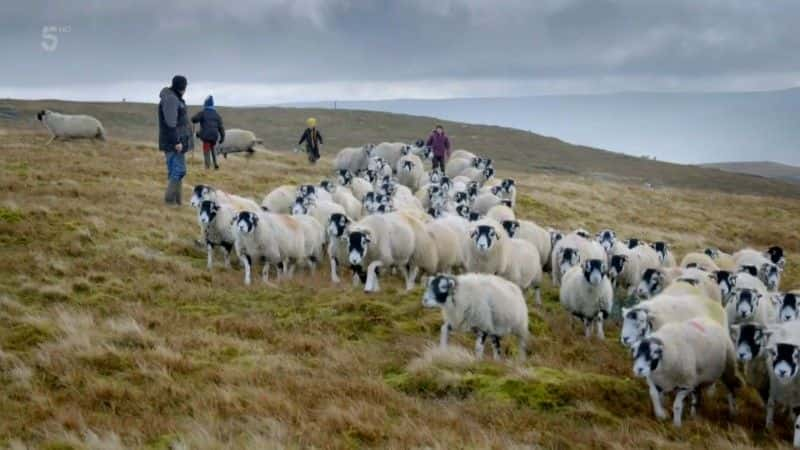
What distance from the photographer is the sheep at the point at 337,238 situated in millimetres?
16484

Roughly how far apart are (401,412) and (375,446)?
1.00m

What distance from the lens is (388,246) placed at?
1628cm

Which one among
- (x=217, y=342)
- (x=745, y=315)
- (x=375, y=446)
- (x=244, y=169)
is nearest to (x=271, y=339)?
(x=217, y=342)

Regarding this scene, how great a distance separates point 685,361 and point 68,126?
3292cm

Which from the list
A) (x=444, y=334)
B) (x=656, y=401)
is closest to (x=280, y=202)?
(x=444, y=334)

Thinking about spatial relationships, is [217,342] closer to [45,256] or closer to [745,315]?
[45,256]

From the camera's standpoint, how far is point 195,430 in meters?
7.88

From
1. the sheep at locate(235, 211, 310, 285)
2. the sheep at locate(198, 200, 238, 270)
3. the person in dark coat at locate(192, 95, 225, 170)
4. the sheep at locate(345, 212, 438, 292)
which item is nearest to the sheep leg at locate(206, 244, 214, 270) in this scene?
the sheep at locate(198, 200, 238, 270)

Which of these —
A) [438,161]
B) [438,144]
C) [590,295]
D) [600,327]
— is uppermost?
[438,144]

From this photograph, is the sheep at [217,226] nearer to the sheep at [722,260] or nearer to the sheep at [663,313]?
the sheep at [663,313]

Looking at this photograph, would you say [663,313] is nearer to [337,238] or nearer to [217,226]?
[337,238]

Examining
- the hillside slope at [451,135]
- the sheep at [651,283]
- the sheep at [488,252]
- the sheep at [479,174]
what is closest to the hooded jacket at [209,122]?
the sheep at [479,174]

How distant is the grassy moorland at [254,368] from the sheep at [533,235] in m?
1.50

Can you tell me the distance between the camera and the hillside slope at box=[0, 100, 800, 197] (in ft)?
287
